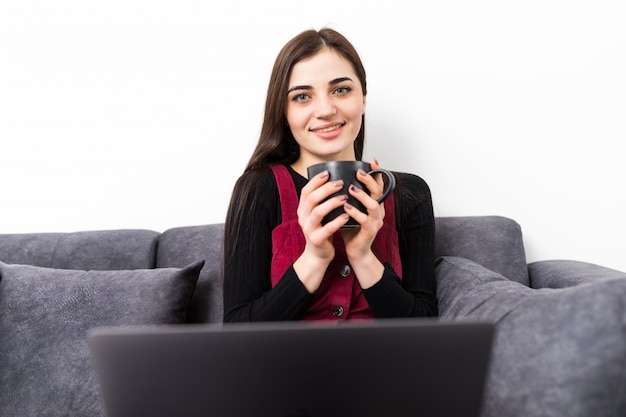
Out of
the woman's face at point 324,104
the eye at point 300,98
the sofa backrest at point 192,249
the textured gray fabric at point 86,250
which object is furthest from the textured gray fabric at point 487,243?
the textured gray fabric at point 86,250

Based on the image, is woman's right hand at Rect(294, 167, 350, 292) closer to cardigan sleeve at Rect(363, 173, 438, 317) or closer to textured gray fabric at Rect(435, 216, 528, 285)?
cardigan sleeve at Rect(363, 173, 438, 317)

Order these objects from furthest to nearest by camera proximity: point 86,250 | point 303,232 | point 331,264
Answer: point 86,250, point 331,264, point 303,232

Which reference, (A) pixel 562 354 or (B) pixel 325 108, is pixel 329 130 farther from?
(A) pixel 562 354

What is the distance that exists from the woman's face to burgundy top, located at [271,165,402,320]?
138 mm

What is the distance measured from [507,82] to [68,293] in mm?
1432

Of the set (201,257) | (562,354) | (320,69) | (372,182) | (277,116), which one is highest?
(320,69)

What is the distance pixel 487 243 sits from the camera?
1612 mm

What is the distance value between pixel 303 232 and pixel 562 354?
588 millimetres

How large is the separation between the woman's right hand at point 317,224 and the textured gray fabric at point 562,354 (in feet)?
1.08

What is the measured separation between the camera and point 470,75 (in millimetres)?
1808

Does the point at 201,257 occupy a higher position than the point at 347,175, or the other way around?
the point at 347,175

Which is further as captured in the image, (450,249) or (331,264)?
(450,249)

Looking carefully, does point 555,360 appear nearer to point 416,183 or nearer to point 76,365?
point 416,183

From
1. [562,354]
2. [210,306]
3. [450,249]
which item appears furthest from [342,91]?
[562,354]
